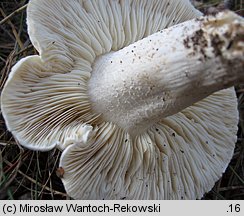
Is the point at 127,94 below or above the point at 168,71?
below

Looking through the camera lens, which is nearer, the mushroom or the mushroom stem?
the mushroom stem

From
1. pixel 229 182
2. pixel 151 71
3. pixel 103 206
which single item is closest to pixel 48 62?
pixel 151 71

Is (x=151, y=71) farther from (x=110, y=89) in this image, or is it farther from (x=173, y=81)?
(x=110, y=89)

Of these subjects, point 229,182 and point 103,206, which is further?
point 229,182

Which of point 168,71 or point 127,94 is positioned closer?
point 168,71

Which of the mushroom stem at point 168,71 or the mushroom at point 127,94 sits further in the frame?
the mushroom at point 127,94
